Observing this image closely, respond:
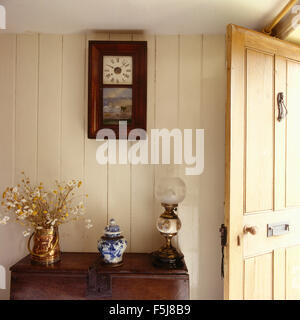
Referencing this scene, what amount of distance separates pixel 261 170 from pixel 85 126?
1227mm

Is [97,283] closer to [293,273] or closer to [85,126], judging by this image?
[85,126]

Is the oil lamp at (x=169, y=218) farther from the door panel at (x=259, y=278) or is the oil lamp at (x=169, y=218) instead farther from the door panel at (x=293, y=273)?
the door panel at (x=293, y=273)

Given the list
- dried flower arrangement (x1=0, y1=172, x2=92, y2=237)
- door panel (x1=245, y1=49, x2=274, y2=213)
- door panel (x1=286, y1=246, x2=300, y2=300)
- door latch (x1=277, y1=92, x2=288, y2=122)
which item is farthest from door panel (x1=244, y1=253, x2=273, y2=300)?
dried flower arrangement (x1=0, y1=172, x2=92, y2=237)

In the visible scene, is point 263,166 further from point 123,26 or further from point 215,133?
point 123,26

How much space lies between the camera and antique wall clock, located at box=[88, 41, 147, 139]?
1.90 meters

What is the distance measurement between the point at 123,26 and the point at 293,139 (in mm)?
1387

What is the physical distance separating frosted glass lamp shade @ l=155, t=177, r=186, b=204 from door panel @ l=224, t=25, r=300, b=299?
299 millimetres

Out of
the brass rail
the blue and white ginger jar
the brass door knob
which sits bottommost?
the blue and white ginger jar

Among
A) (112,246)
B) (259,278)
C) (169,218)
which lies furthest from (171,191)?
(259,278)

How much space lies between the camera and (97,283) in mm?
1630

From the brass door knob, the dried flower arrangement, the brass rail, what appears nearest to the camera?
the brass rail

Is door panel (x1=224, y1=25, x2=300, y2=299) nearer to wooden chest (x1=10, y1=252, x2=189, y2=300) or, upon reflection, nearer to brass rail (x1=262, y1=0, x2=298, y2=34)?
brass rail (x1=262, y1=0, x2=298, y2=34)

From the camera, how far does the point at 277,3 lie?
5.23ft
